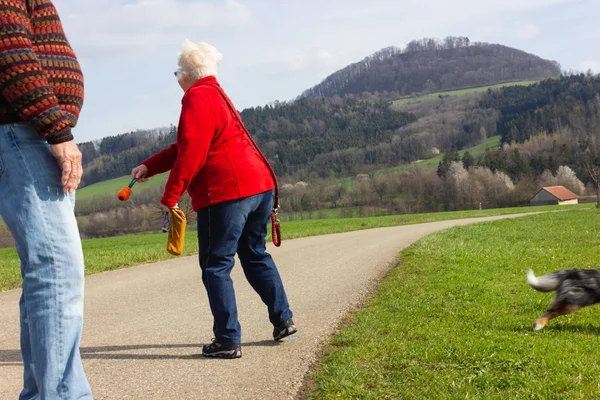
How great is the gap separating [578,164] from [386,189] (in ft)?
120

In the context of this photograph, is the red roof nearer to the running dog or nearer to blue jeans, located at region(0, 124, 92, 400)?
the running dog

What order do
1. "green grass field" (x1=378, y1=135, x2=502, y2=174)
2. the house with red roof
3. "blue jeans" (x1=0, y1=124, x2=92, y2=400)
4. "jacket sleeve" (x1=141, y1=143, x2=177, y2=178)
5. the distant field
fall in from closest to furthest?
"blue jeans" (x1=0, y1=124, x2=92, y2=400)
"jacket sleeve" (x1=141, y1=143, x2=177, y2=178)
the house with red roof
the distant field
"green grass field" (x1=378, y1=135, x2=502, y2=174)


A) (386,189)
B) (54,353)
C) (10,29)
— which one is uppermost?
Answer: (10,29)

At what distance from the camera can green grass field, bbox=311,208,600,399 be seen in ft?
13.7

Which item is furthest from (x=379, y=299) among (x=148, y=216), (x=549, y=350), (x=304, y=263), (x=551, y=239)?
(x=148, y=216)

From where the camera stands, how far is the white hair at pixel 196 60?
531 cm

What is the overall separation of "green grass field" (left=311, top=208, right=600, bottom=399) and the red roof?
295 ft

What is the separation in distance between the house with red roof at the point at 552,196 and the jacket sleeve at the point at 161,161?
92.6 m

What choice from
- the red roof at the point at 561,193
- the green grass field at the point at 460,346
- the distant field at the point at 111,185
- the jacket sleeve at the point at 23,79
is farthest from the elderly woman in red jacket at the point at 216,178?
the distant field at the point at 111,185

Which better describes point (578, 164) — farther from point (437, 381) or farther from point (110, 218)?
point (437, 381)

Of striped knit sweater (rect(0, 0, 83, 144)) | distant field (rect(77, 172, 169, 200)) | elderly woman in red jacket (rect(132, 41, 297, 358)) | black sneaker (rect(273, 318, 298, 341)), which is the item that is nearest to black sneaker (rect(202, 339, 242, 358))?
elderly woman in red jacket (rect(132, 41, 297, 358))

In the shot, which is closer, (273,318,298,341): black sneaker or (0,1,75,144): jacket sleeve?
(0,1,75,144): jacket sleeve

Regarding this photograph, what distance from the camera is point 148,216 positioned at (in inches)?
3004

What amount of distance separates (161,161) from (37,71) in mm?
2841
